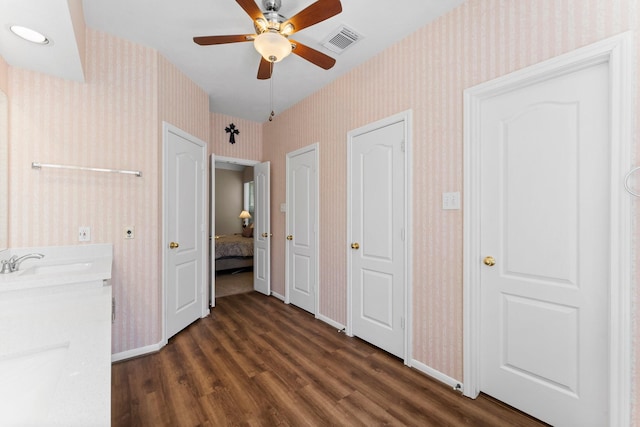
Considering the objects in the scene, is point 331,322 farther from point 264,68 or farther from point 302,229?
point 264,68

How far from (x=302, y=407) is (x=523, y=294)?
158cm

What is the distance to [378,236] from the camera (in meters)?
2.64

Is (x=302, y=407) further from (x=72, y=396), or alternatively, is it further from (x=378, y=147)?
(x=378, y=147)

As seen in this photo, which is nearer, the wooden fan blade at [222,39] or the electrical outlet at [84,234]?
the wooden fan blade at [222,39]

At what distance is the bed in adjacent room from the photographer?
5441 mm

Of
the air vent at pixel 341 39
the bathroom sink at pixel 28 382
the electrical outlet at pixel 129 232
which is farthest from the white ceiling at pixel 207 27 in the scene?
the bathroom sink at pixel 28 382

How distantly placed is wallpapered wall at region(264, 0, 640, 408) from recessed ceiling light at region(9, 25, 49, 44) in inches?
91.1

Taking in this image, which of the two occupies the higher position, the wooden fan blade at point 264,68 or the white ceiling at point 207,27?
the white ceiling at point 207,27

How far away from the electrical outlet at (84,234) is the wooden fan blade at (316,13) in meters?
2.17

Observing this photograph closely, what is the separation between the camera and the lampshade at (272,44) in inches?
66.5

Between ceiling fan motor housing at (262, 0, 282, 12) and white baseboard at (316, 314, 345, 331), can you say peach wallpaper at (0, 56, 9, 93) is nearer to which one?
ceiling fan motor housing at (262, 0, 282, 12)

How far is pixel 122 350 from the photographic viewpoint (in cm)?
242

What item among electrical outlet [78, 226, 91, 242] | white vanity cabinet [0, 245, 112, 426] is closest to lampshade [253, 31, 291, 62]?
white vanity cabinet [0, 245, 112, 426]

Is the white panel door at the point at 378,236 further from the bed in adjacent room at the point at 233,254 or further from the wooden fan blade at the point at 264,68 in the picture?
the bed in adjacent room at the point at 233,254
